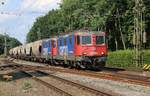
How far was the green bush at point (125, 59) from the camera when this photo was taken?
4059cm

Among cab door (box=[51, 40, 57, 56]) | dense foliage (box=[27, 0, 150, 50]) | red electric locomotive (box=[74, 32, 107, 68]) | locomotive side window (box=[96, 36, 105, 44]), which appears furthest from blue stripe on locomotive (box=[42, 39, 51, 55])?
dense foliage (box=[27, 0, 150, 50])

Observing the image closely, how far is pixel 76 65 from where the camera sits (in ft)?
118

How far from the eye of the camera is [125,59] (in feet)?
145

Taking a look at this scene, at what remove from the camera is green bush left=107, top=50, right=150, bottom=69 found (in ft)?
133

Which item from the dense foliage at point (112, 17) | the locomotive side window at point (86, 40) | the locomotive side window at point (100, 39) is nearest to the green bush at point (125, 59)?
the locomotive side window at point (100, 39)

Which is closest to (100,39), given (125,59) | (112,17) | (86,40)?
(86,40)

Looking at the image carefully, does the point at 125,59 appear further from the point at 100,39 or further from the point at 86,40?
the point at 86,40

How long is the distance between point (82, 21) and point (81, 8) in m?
2.99

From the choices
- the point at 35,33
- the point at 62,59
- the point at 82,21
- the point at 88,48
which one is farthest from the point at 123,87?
the point at 35,33

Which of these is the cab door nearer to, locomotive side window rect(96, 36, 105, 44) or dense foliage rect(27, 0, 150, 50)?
locomotive side window rect(96, 36, 105, 44)

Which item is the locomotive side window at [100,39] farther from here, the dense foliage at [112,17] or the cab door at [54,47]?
the dense foliage at [112,17]

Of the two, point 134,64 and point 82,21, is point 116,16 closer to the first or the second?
point 82,21

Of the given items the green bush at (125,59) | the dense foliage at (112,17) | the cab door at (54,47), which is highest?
the dense foliage at (112,17)

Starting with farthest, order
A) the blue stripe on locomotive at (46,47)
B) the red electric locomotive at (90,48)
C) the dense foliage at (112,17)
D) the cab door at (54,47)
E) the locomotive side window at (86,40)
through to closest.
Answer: the dense foliage at (112,17) → the blue stripe on locomotive at (46,47) → the cab door at (54,47) → the locomotive side window at (86,40) → the red electric locomotive at (90,48)
